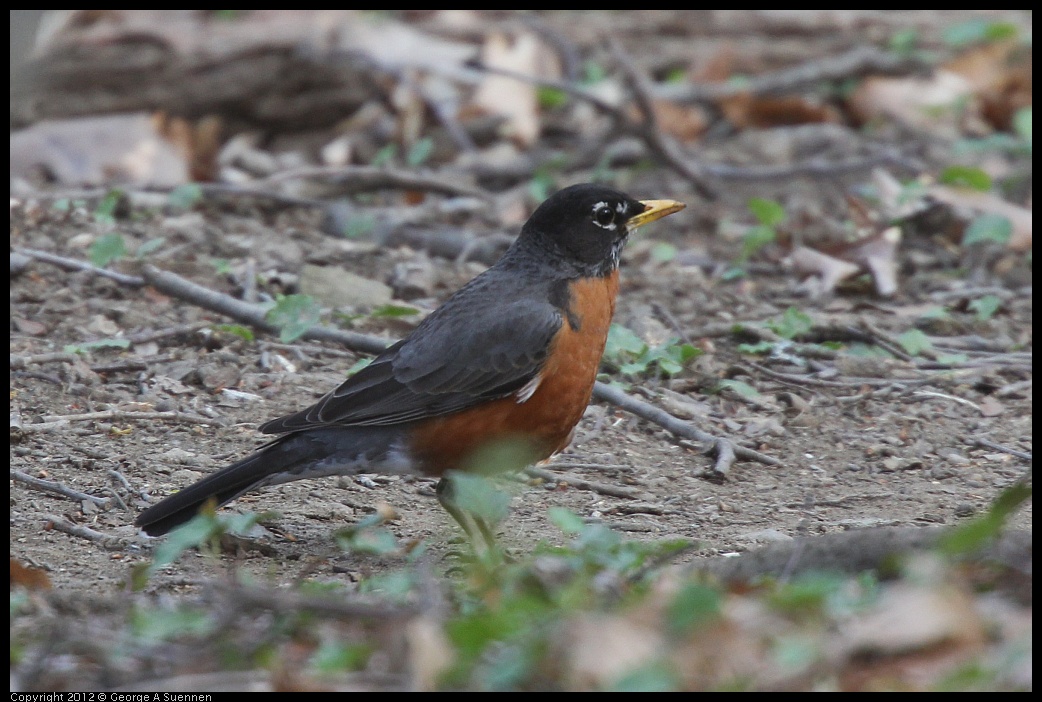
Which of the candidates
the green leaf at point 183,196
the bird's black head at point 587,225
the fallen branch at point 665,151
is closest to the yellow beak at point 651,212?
the bird's black head at point 587,225

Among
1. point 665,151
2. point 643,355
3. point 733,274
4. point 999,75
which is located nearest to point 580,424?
point 643,355

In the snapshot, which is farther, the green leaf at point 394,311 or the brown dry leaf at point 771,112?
the brown dry leaf at point 771,112

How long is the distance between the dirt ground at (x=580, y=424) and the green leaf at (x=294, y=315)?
0.23 metres

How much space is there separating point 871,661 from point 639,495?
2221 mm

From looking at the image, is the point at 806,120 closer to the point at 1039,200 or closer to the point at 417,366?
the point at 1039,200

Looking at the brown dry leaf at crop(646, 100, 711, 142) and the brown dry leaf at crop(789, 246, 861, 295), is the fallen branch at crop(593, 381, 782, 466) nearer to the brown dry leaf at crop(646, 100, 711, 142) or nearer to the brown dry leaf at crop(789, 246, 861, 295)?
the brown dry leaf at crop(789, 246, 861, 295)

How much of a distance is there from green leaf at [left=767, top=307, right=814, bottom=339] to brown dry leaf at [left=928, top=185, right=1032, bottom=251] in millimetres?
1779

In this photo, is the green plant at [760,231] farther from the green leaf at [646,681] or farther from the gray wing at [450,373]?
the green leaf at [646,681]

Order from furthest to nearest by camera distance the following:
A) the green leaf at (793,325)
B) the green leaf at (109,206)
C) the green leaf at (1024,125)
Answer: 1. the green leaf at (1024,125)
2. the green leaf at (109,206)
3. the green leaf at (793,325)

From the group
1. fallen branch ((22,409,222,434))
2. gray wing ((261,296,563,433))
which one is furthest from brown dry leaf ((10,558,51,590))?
fallen branch ((22,409,222,434))

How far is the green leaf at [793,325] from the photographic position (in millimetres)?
6188

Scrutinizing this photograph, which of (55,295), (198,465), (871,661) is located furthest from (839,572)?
(55,295)

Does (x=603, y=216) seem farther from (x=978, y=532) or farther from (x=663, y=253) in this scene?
(x=978, y=532)

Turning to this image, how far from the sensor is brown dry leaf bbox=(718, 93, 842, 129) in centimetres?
957
